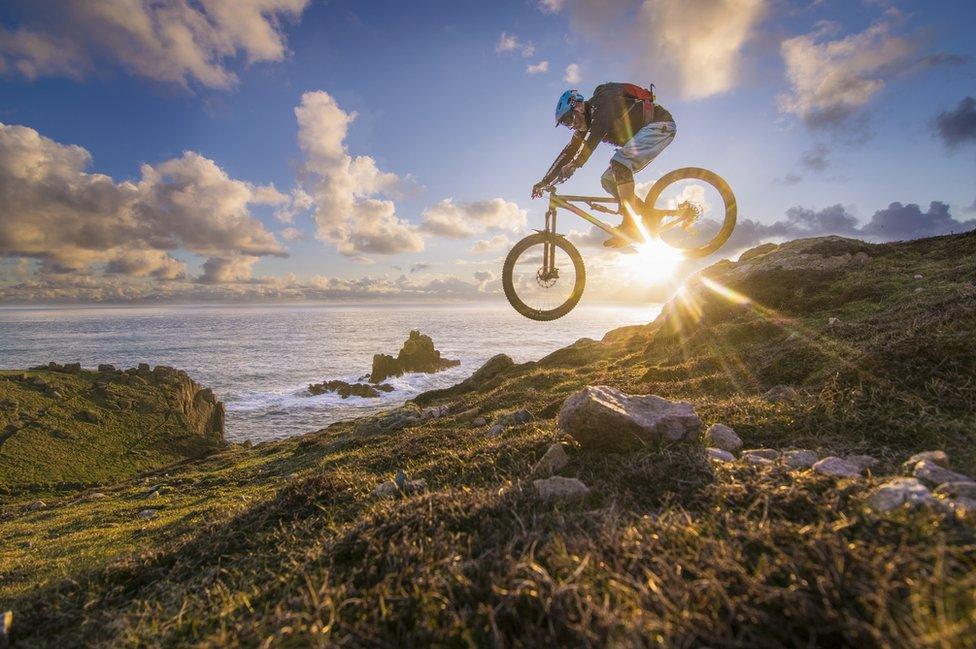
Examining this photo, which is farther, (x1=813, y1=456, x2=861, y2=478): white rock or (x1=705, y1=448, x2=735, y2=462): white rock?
(x1=705, y1=448, x2=735, y2=462): white rock

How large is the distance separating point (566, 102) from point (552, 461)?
6.40m

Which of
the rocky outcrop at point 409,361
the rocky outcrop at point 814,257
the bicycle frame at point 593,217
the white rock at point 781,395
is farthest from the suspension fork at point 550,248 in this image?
the rocky outcrop at point 409,361

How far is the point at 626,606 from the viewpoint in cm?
225

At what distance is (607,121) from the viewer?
25.1 feet

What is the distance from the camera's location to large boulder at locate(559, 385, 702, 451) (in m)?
4.95

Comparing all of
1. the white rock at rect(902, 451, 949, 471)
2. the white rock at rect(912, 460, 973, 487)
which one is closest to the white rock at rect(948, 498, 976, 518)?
the white rock at rect(912, 460, 973, 487)

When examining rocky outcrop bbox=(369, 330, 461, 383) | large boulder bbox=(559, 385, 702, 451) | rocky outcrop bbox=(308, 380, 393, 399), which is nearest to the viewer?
large boulder bbox=(559, 385, 702, 451)

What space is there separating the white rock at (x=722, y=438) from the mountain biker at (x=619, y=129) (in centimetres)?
446

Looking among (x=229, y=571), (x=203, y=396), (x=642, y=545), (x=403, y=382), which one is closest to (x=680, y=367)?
(x=642, y=545)

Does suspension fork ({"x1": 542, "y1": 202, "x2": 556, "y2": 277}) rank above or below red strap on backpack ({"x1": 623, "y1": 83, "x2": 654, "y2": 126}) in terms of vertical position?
below

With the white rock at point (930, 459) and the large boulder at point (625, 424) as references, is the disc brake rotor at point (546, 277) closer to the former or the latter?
the large boulder at point (625, 424)

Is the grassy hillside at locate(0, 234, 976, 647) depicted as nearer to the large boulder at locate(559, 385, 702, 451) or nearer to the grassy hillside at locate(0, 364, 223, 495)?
the large boulder at locate(559, 385, 702, 451)

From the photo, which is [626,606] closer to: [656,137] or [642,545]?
[642,545]

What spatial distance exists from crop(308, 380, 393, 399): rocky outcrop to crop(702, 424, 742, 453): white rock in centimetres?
5661
